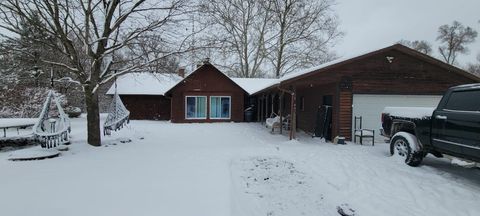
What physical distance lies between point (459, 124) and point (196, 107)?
1877 centimetres

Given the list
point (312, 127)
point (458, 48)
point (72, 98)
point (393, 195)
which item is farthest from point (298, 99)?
point (458, 48)

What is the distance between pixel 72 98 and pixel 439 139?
99.0ft

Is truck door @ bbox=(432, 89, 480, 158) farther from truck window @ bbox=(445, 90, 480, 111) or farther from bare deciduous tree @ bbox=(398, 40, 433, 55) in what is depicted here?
bare deciduous tree @ bbox=(398, 40, 433, 55)

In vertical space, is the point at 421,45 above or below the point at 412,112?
above

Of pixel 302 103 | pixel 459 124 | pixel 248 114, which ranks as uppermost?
pixel 302 103

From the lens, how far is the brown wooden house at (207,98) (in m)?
23.9

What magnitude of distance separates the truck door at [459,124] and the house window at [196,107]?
58.5ft

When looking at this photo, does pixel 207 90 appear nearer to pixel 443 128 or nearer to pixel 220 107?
pixel 220 107

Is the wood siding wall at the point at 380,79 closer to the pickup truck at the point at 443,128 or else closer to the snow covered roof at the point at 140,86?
the pickup truck at the point at 443,128

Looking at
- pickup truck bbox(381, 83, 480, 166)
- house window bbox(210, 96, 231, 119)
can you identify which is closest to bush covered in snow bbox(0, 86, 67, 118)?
house window bbox(210, 96, 231, 119)

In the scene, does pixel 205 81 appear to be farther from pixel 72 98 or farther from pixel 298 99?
pixel 72 98

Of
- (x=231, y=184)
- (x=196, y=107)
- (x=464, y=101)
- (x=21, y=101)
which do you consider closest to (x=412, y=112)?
(x=464, y=101)

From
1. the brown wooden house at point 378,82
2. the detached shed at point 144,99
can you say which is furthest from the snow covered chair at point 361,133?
the detached shed at point 144,99

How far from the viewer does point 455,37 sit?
49.2 metres
